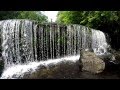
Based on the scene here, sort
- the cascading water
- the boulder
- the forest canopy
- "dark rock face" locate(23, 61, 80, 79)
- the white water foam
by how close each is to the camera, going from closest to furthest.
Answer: "dark rock face" locate(23, 61, 80, 79) → the white water foam → the boulder → the cascading water → the forest canopy

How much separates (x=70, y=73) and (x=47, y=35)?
2.04 m

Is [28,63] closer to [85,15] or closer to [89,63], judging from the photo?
[89,63]

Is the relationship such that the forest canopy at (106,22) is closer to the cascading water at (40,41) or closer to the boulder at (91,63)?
the cascading water at (40,41)

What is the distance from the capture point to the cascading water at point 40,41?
22.6ft

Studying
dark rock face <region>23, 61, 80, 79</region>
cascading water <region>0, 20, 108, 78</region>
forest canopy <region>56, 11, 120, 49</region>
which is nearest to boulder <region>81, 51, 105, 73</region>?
dark rock face <region>23, 61, 80, 79</region>

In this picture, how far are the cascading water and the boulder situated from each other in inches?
54.5

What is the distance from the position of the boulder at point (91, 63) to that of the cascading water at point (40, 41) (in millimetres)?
1385

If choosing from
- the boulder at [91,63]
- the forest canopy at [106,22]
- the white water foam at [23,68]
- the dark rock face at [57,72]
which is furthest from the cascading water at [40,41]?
the boulder at [91,63]

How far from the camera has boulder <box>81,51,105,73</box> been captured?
6355 mm

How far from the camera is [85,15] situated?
9617mm

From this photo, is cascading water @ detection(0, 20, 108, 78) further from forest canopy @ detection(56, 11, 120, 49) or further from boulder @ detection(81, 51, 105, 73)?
boulder @ detection(81, 51, 105, 73)

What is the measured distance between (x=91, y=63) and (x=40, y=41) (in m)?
1.99

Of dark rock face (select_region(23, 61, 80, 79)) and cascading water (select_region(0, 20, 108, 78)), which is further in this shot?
cascading water (select_region(0, 20, 108, 78))
